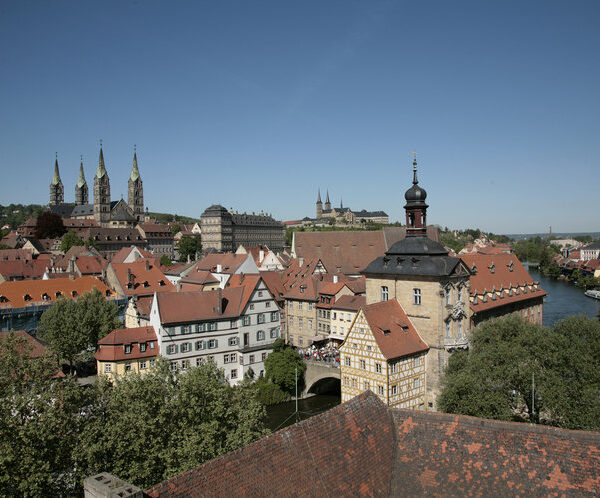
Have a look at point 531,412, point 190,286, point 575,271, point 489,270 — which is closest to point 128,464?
point 531,412

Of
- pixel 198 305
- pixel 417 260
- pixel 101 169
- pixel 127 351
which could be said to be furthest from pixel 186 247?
pixel 417 260

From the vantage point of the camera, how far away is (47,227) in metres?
114

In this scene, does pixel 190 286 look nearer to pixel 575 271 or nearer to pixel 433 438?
pixel 433 438

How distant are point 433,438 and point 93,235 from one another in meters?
110

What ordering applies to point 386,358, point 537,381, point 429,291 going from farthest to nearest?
point 429,291 → point 386,358 → point 537,381

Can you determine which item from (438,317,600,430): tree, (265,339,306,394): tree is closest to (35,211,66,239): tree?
(265,339,306,394): tree

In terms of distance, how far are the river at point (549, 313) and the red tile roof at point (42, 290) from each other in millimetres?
23862

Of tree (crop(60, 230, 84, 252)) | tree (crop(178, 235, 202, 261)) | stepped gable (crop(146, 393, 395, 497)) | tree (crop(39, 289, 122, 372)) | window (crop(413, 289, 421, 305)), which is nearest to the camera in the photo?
stepped gable (crop(146, 393, 395, 497))

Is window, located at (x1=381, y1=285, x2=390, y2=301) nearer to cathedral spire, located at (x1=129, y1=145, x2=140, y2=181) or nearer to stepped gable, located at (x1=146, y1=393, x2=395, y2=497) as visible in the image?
stepped gable, located at (x1=146, y1=393, x2=395, y2=497)

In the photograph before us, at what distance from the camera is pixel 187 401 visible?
1942 cm

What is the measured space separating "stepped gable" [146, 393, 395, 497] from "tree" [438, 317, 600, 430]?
1132 cm

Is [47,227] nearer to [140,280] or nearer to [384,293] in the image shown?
[140,280]

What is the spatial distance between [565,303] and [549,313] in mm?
13805

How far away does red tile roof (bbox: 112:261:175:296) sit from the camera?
180 feet
